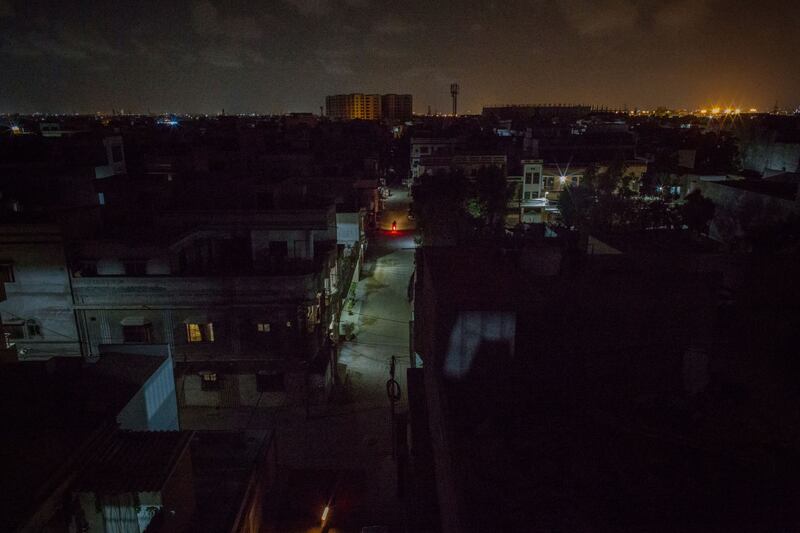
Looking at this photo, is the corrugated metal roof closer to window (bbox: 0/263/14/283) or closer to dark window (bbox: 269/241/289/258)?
dark window (bbox: 269/241/289/258)

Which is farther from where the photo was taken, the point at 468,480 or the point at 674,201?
the point at 674,201

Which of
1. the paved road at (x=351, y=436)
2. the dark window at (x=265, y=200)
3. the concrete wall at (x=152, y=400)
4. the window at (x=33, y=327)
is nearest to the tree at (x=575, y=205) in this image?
the paved road at (x=351, y=436)

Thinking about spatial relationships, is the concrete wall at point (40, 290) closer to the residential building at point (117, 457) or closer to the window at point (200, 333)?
the window at point (200, 333)

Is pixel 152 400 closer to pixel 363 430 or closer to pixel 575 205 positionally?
pixel 363 430

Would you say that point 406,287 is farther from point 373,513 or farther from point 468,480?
point 468,480

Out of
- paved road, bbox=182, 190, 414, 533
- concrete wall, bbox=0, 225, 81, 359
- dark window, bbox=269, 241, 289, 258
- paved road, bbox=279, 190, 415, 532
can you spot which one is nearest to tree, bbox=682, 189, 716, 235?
paved road, bbox=279, 190, 415, 532

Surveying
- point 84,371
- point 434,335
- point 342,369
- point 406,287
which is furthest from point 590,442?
point 406,287
